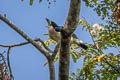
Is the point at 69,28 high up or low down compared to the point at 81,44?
down

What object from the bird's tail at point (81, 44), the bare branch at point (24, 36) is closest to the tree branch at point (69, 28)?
the bare branch at point (24, 36)

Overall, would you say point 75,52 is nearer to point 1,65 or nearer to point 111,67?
point 111,67

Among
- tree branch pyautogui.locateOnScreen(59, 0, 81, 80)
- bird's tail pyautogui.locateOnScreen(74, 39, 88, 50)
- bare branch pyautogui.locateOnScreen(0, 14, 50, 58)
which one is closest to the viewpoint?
tree branch pyautogui.locateOnScreen(59, 0, 81, 80)

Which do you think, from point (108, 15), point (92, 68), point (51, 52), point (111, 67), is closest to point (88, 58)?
point (92, 68)

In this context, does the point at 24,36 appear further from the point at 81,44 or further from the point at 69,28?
the point at 81,44

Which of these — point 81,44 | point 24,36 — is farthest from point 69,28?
point 81,44

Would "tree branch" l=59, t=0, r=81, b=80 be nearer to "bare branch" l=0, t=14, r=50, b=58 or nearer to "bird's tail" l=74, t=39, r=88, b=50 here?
"bare branch" l=0, t=14, r=50, b=58

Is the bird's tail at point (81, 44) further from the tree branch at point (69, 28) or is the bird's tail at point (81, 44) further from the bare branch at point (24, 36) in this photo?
the tree branch at point (69, 28)

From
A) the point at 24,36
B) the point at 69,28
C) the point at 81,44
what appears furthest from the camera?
the point at 81,44

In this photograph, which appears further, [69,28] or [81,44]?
[81,44]

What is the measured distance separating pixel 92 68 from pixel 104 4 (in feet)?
8.80

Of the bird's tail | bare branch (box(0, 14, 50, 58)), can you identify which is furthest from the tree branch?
the bird's tail

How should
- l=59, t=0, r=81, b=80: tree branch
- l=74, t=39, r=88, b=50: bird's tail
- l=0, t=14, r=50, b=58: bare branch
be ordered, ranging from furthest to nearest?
l=74, t=39, r=88, b=50: bird's tail → l=0, t=14, r=50, b=58: bare branch → l=59, t=0, r=81, b=80: tree branch

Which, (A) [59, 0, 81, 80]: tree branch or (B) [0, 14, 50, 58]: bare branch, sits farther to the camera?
(B) [0, 14, 50, 58]: bare branch
